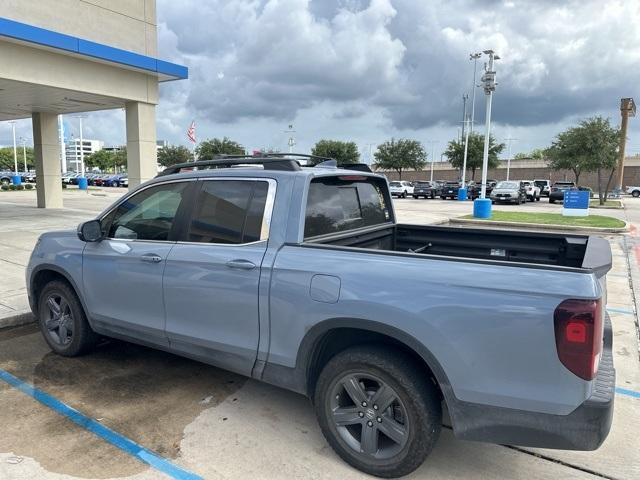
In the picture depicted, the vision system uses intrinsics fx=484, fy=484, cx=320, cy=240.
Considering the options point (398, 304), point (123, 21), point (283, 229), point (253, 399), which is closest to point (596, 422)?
point (398, 304)

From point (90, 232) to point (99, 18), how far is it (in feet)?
37.8

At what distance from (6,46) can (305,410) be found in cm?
1180

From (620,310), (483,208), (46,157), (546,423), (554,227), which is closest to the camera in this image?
(546,423)

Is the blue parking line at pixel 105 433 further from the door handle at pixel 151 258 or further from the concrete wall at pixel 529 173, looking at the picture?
the concrete wall at pixel 529 173

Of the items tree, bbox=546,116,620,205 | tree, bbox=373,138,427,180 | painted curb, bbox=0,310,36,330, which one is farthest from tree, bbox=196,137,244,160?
painted curb, bbox=0,310,36,330

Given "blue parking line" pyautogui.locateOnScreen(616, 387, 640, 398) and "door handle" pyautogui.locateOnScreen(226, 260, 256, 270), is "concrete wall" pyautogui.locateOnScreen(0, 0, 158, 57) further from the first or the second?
"blue parking line" pyautogui.locateOnScreen(616, 387, 640, 398)

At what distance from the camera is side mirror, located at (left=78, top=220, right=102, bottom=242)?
3975 mm

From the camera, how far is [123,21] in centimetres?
1360

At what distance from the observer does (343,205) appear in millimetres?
3812

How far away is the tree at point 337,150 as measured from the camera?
230 feet

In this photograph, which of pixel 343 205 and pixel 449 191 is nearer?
pixel 343 205

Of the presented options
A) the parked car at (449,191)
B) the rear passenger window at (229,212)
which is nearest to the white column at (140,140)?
the rear passenger window at (229,212)

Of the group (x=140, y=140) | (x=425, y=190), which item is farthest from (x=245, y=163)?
(x=425, y=190)

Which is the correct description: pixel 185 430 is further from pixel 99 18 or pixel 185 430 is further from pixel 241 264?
pixel 99 18
